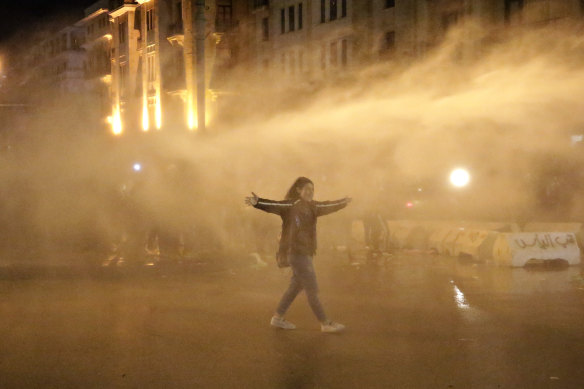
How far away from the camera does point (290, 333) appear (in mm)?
9180

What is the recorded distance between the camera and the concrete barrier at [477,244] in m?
16.8

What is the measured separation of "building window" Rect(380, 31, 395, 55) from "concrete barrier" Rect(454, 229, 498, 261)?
21231mm

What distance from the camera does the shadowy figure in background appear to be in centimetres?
916

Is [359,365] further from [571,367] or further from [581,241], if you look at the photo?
[581,241]

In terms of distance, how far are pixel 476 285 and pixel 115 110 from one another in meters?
53.2

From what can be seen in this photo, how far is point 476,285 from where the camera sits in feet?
43.2

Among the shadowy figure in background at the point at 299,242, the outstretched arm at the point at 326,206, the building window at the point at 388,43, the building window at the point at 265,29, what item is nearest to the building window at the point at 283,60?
the building window at the point at 265,29

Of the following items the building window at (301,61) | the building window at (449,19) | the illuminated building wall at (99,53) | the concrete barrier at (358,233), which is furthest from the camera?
the illuminated building wall at (99,53)

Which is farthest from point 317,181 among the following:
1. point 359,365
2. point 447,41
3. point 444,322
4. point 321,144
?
point 359,365

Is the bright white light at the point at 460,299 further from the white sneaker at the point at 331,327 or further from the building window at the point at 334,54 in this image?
the building window at the point at 334,54

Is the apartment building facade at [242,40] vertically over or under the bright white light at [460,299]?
over

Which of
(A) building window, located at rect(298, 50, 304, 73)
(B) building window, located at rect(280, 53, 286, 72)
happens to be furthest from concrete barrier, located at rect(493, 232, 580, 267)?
(B) building window, located at rect(280, 53, 286, 72)

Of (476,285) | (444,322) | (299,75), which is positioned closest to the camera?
(444,322)

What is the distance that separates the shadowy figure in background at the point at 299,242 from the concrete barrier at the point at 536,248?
7.48 metres
